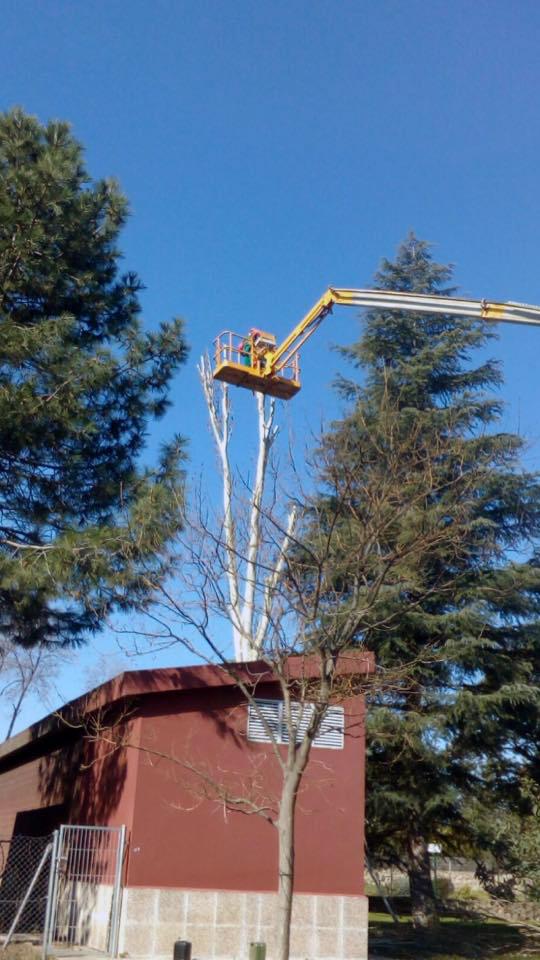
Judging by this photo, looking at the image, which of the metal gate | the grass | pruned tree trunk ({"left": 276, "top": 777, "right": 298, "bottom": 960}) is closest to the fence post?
the metal gate

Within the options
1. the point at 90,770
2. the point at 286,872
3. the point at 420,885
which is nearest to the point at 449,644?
the point at 420,885

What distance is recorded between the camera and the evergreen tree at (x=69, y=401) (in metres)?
12.6

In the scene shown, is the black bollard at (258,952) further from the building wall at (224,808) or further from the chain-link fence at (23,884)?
the chain-link fence at (23,884)

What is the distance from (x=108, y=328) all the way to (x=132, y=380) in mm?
1107

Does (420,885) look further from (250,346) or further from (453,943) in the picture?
(250,346)

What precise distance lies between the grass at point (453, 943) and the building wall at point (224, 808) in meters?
2.91

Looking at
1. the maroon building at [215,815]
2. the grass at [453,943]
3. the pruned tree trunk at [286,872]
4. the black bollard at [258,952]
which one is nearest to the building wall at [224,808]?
the maroon building at [215,815]

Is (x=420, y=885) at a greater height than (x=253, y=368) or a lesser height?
lesser

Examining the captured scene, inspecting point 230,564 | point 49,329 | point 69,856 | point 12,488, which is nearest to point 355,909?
point 69,856

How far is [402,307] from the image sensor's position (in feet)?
55.2

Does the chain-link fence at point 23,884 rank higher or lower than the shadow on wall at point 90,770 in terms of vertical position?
lower

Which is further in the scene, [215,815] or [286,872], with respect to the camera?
[215,815]

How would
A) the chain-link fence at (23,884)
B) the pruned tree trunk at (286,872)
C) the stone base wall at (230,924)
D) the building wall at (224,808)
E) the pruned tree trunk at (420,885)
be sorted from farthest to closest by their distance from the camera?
the pruned tree trunk at (420,885) → the chain-link fence at (23,884) → the building wall at (224,808) → the stone base wall at (230,924) → the pruned tree trunk at (286,872)

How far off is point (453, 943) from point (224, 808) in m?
7.23
